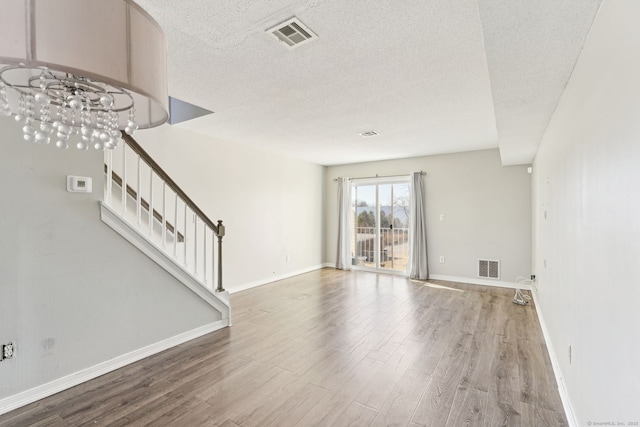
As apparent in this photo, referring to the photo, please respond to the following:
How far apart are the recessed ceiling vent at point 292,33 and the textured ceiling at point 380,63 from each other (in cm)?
5

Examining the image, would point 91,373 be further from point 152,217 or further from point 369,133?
point 369,133

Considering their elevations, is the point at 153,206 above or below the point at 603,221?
above

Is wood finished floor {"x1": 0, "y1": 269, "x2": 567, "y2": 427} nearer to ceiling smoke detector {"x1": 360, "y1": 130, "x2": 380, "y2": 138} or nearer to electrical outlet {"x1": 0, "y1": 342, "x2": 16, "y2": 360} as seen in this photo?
electrical outlet {"x1": 0, "y1": 342, "x2": 16, "y2": 360}

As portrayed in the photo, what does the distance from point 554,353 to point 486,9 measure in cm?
281

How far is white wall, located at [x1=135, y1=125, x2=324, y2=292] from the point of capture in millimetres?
4215

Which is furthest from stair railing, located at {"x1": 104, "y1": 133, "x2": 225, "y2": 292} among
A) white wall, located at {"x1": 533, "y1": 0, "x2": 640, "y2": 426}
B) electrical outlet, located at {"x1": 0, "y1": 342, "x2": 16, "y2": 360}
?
white wall, located at {"x1": 533, "y1": 0, "x2": 640, "y2": 426}

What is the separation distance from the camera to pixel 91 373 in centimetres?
234

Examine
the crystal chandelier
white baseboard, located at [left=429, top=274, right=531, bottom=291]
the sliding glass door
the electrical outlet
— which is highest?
the crystal chandelier

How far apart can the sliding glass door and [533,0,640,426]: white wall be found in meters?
4.15

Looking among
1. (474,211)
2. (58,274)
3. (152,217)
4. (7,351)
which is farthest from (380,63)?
(474,211)

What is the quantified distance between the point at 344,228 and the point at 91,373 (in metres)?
5.26

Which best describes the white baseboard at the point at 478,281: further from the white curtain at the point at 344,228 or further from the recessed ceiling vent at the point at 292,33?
the recessed ceiling vent at the point at 292,33

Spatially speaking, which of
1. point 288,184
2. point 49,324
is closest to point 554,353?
point 49,324


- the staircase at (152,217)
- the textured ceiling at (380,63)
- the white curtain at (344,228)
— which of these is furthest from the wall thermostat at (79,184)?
the white curtain at (344,228)
